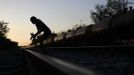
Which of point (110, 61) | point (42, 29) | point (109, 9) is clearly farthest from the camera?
point (109, 9)

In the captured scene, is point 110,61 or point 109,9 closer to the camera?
point 110,61

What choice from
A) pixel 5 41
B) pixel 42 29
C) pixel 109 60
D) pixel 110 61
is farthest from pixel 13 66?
pixel 5 41

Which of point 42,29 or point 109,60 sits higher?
point 42,29

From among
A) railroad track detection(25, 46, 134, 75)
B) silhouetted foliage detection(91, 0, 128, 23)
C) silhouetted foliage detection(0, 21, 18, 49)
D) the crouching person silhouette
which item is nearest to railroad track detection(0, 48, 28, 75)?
the crouching person silhouette

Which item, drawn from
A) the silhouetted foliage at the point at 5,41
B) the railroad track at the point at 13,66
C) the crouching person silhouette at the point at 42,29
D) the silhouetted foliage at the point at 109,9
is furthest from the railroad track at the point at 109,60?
the silhouetted foliage at the point at 109,9

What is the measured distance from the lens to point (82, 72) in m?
1.44

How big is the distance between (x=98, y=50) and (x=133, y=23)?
584cm

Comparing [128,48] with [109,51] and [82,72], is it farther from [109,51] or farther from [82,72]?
[82,72]

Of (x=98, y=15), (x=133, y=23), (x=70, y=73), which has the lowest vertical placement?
(x=70, y=73)

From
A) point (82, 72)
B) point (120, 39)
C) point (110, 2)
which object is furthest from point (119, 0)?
point (82, 72)

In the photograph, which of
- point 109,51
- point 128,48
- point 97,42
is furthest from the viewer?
point 97,42

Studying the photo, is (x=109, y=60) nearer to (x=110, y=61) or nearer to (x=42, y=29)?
(x=110, y=61)

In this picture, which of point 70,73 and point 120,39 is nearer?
point 70,73

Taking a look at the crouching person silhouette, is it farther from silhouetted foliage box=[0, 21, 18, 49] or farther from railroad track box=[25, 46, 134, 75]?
silhouetted foliage box=[0, 21, 18, 49]
